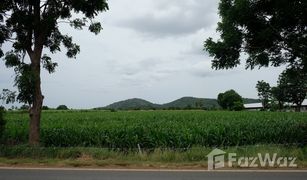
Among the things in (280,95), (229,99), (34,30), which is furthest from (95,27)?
(229,99)

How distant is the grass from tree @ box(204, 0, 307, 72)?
3.17m

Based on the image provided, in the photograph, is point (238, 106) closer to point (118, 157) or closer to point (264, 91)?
point (264, 91)

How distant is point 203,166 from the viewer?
11.5 m

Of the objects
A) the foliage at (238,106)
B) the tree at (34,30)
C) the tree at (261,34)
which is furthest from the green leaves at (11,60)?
the foliage at (238,106)

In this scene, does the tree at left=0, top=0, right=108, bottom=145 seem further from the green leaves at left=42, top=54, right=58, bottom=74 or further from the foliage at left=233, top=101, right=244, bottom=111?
the foliage at left=233, top=101, right=244, bottom=111

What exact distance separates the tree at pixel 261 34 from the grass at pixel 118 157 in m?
3.17

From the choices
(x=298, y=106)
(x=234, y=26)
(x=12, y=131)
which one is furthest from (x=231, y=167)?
(x=298, y=106)

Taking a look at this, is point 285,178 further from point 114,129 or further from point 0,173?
point 114,129

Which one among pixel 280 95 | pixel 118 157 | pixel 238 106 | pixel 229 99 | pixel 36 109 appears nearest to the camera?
pixel 118 157

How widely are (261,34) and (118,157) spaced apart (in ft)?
20.4

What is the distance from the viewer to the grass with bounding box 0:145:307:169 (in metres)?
12.0

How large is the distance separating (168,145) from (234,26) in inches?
215

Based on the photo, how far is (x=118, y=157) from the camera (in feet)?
43.1

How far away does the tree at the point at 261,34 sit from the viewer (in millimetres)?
13633
